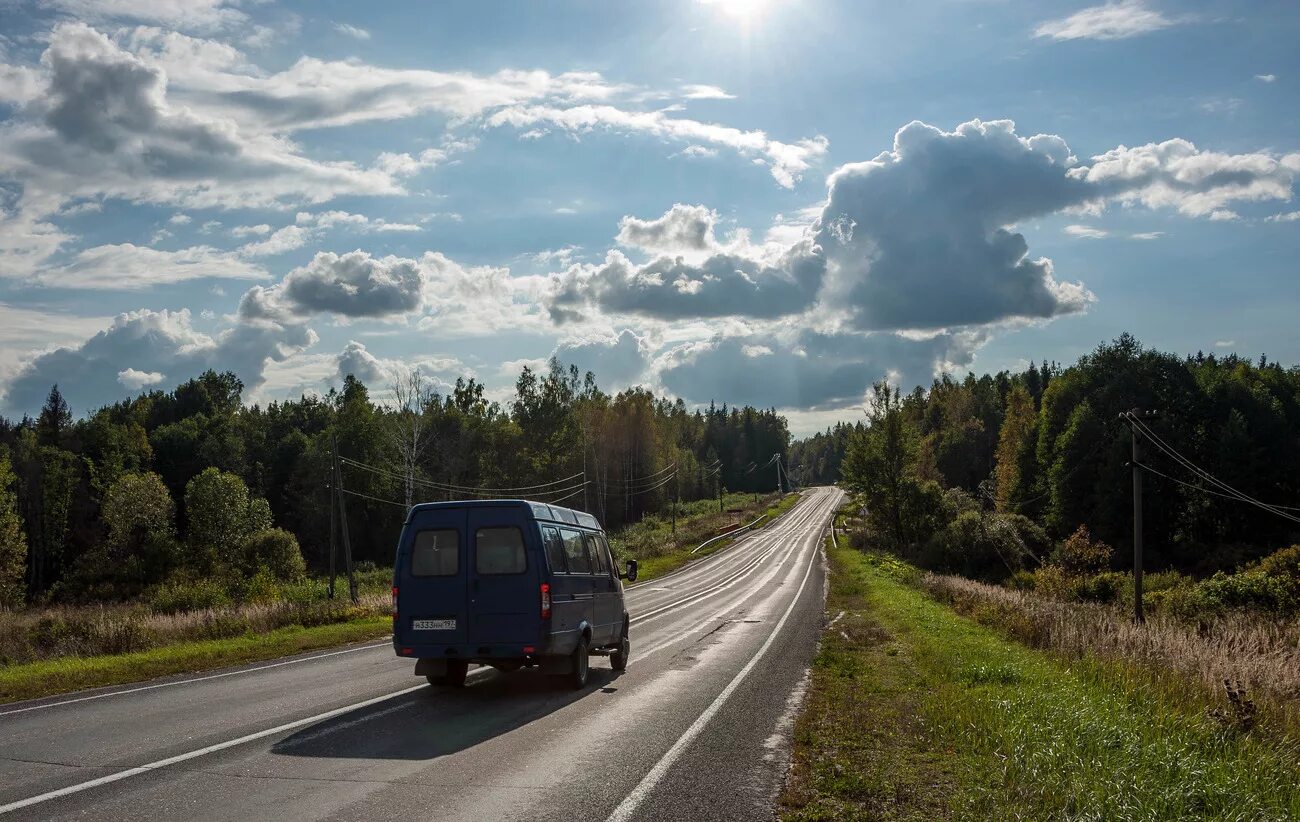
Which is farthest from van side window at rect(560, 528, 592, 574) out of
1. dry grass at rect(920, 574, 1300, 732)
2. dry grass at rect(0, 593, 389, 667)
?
dry grass at rect(0, 593, 389, 667)

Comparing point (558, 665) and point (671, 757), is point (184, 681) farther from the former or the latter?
point (671, 757)

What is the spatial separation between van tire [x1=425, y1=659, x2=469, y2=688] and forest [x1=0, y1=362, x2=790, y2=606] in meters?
42.8

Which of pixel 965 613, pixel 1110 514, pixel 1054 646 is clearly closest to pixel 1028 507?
pixel 1110 514

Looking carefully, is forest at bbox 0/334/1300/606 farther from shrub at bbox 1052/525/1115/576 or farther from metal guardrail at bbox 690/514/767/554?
metal guardrail at bbox 690/514/767/554

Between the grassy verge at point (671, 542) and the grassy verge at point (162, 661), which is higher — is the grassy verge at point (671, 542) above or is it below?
below

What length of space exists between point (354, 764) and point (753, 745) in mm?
3968

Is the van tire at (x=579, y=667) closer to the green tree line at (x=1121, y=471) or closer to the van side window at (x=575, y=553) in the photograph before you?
the van side window at (x=575, y=553)

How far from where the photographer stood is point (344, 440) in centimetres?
8688

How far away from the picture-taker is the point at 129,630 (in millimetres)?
20109

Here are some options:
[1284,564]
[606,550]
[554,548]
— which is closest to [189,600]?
[606,550]

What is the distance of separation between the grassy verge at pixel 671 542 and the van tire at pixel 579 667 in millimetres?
27594

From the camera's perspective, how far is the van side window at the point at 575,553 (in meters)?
14.6

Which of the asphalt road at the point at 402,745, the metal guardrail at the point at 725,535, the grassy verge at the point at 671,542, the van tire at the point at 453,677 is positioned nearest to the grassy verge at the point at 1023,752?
the asphalt road at the point at 402,745

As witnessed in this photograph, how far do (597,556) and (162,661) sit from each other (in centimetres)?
815
